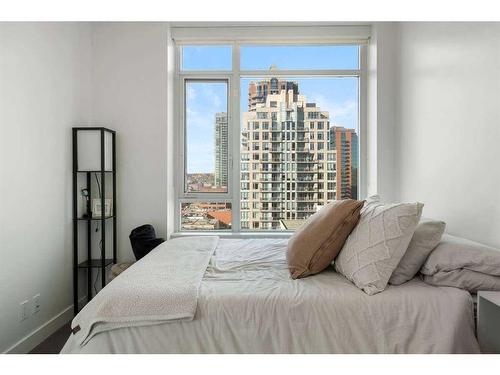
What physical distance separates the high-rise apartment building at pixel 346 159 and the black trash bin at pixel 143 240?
1.87 meters

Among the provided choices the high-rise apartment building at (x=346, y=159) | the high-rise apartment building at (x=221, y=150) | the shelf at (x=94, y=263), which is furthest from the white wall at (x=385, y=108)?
the shelf at (x=94, y=263)

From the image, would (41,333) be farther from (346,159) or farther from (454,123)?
(454,123)

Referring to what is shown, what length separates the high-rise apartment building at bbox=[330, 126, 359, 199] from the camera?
3.30 m

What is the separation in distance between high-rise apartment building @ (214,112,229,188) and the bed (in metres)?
2.07

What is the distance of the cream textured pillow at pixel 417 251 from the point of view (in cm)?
149

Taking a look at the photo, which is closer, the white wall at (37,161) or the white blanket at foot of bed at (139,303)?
the white blanket at foot of bed at (139,303)

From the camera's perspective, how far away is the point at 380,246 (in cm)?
145

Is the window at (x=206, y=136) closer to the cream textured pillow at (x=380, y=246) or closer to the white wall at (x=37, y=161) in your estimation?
the white wall at (x=37, y=161)

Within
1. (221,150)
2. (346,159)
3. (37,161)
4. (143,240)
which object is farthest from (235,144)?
(37,161)

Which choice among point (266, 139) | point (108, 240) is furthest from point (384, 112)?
point (108, 240)

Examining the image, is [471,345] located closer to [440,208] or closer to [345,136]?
[440,208]

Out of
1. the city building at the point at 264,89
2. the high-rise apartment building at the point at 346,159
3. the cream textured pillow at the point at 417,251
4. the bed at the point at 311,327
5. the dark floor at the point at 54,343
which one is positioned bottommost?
the dark floor at the point at 54,343

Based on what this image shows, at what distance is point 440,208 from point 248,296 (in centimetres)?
158
